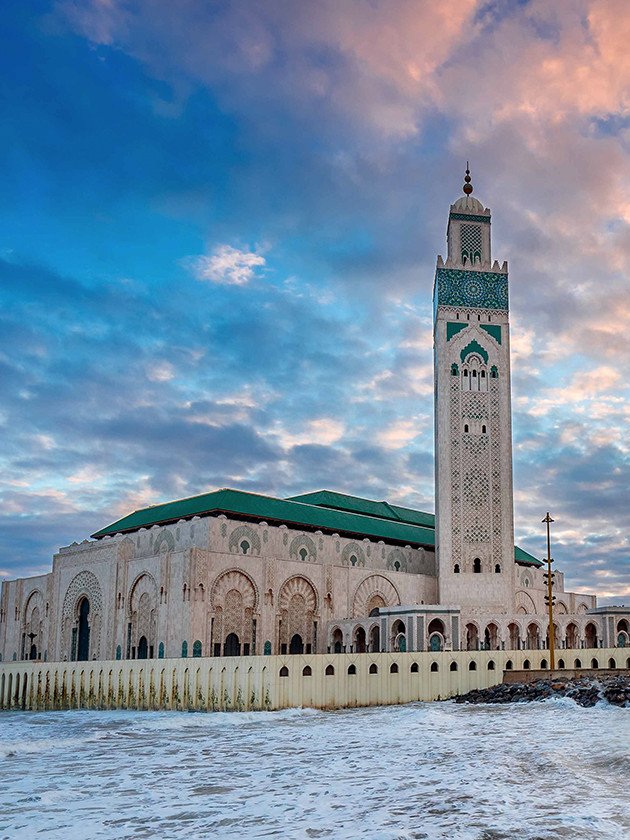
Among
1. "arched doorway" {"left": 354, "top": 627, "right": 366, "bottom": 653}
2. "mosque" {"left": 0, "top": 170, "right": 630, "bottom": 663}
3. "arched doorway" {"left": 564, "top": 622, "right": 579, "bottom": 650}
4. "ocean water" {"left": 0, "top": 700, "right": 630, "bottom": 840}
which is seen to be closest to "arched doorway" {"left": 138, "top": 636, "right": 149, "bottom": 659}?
"mosque" {"left": 0, "top": 170, "right": 630, "bottom": 663}

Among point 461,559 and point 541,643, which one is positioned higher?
point 461,559

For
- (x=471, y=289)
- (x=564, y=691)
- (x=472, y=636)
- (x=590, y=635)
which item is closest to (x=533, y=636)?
(x=472, y=636)

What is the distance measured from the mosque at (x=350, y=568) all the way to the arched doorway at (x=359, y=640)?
11 cm

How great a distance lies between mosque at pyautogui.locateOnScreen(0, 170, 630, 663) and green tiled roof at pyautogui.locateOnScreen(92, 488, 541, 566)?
0.38 ft

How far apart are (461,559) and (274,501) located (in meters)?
10.5

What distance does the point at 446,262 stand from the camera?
4809cm

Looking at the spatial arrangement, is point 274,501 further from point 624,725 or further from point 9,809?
Answer: point 9,809

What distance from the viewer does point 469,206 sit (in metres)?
49.5

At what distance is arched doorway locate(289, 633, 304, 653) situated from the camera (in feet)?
127

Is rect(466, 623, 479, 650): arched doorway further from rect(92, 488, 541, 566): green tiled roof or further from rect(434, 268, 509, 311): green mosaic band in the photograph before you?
rect(434, 268, 509, 311): green mosaic band

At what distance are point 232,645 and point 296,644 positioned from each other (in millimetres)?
4182

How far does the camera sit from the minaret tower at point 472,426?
1738 inches

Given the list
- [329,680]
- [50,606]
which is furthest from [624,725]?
[50,606]

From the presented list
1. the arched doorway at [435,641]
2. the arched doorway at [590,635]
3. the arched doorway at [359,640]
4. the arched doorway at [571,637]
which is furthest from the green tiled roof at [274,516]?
the arched doorway at [590,635]
